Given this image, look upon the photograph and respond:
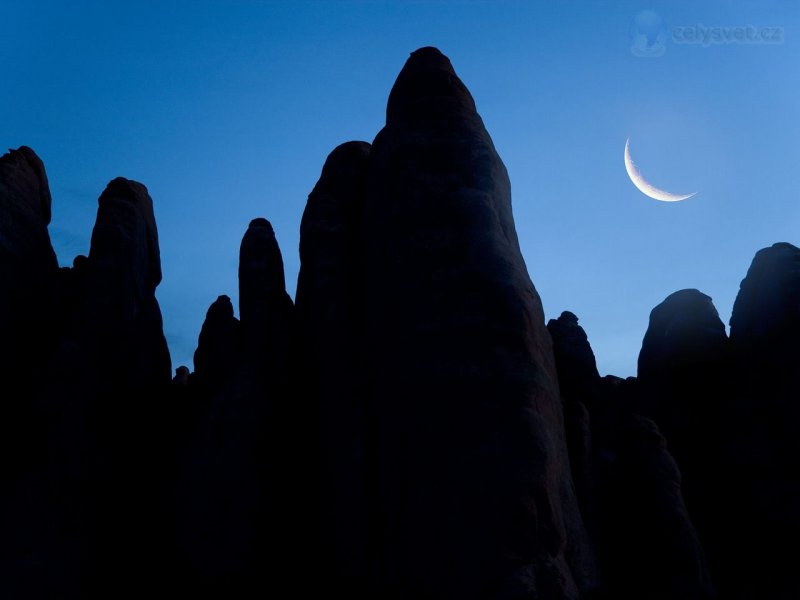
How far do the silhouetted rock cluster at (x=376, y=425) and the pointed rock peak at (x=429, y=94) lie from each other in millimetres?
66

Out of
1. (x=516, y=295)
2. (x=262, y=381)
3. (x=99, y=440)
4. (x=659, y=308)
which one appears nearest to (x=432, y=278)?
(x=516, y=295)

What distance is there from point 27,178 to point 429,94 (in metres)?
10.5

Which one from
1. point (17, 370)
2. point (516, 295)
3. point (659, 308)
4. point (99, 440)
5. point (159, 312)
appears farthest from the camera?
point (659, 308)

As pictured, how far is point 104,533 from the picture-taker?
13.8 meters

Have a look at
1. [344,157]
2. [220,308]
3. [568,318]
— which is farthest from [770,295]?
[220,308]

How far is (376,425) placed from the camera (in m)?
12.4

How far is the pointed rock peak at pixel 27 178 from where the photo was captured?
690 inches

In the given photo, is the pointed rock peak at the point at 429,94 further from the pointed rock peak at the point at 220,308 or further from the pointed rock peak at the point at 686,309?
the pointed rock peak at the point at 686,309

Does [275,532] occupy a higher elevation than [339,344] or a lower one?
lower

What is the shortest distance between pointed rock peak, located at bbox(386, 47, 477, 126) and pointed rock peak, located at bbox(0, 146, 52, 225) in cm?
912

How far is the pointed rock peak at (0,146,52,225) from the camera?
690 inches

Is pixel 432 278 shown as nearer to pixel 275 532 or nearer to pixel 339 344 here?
pixel 339 344

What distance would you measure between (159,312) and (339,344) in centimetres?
690

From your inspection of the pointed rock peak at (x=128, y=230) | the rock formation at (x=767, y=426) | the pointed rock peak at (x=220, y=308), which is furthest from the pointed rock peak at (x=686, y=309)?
the pointed rock peak at (x=128, y=230)
